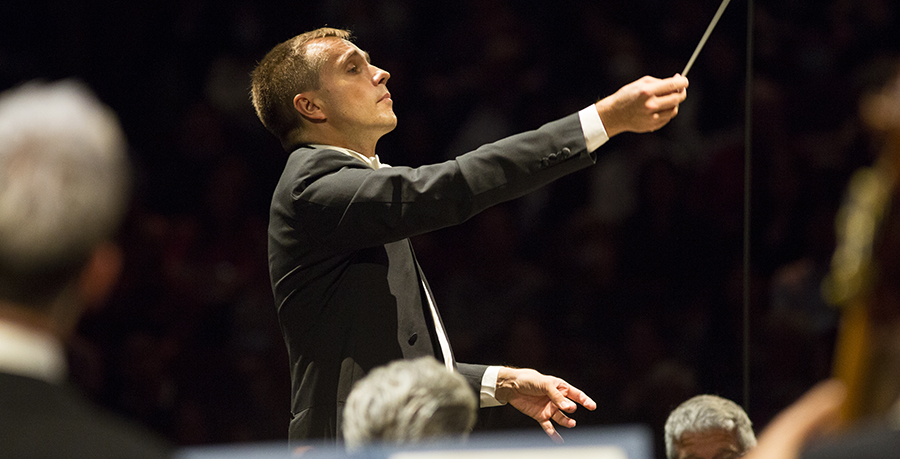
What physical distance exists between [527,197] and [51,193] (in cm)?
343

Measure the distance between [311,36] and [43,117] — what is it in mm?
1365

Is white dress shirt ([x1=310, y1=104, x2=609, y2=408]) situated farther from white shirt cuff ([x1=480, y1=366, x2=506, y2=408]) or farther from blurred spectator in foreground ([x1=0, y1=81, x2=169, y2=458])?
blurred spectator in foreground ([x1=0, y1=81, x2=169, y2=458])

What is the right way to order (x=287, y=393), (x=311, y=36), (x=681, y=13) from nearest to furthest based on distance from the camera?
(x=311, y=36) < (x=287, y=393) < (x=681, y=13)

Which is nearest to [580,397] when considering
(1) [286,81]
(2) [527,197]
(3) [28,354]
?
(1) [286,81]

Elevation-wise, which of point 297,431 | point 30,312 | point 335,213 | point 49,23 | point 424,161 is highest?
point 49,23

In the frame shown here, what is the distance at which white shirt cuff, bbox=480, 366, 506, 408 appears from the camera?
2066 mm

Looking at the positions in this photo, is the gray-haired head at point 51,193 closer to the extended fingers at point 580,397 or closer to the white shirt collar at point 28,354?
the white shirt collar at point 28,354

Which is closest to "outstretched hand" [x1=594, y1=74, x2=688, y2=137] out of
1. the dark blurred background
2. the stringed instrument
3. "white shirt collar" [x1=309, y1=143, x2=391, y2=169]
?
"white shirt collar" [x1=309, y1=143, x2=391, y2=169]

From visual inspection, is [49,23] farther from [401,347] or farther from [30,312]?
[30,312]

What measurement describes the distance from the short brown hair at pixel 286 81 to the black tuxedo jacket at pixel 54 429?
136 cm

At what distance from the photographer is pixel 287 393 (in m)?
3.67

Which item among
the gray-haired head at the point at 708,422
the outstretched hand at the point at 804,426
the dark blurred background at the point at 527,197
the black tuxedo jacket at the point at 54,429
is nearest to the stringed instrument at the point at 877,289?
the outstretched hand at the point at 804,426

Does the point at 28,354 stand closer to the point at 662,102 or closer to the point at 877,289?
the point at 877,289

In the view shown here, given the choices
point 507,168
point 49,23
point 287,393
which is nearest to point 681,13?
point 287,393
